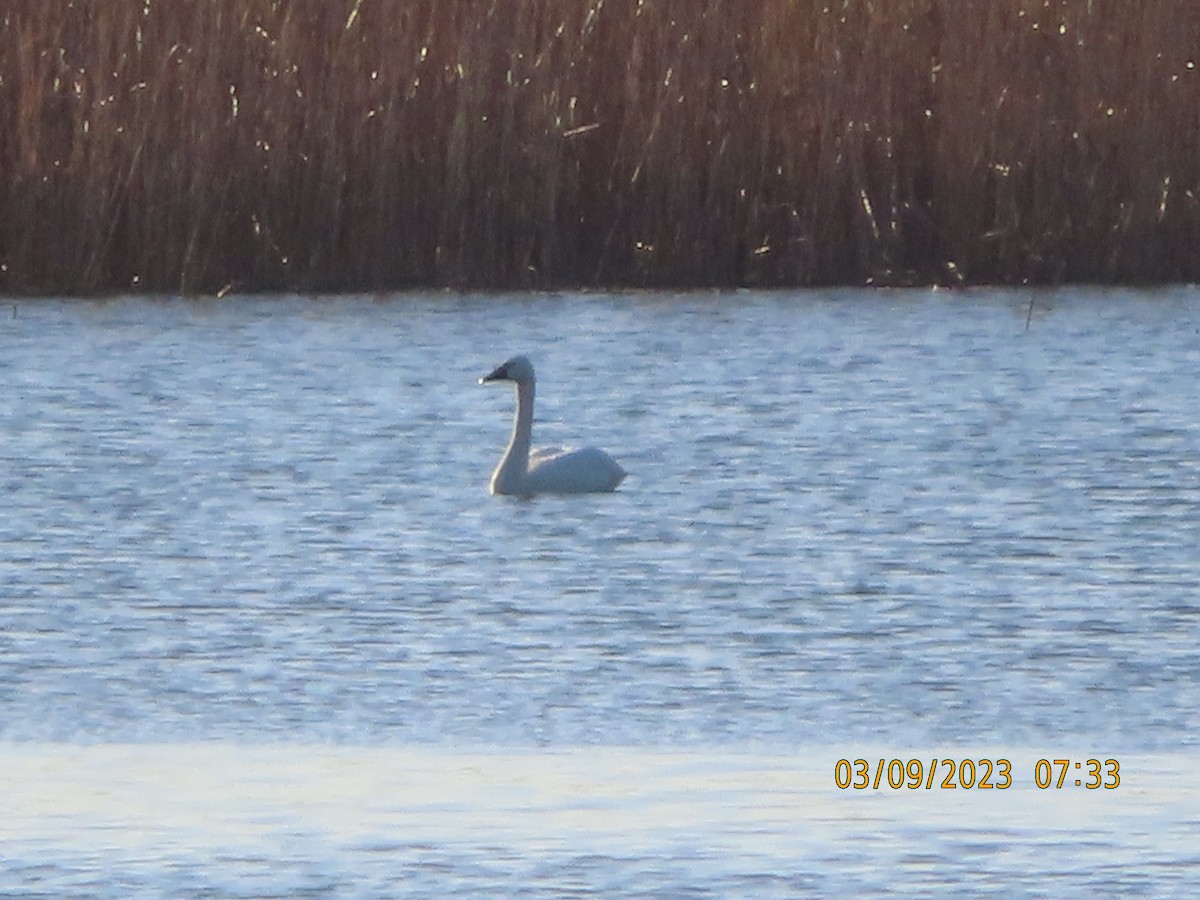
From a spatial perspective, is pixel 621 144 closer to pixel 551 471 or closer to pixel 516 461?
pixel 516 461

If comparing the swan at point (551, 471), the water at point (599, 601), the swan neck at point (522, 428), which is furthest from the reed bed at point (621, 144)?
the swan at point (551, 471)

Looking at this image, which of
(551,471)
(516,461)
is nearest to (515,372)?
(516,461)

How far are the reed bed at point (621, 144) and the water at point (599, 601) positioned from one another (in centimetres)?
40

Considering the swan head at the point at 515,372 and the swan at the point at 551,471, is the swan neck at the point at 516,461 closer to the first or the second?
the swan at the point at 551,471

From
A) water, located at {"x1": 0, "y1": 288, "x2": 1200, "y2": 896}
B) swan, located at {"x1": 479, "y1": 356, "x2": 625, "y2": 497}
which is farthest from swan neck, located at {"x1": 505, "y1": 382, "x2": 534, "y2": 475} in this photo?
water, located at {"x1": 0, "y1": 288, "x2": 1200, "y2": 896}

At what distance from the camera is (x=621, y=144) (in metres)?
11.4

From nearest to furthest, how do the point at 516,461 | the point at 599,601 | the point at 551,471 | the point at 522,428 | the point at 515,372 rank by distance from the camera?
the point at 599,601
the point at 551,471
the point at 516,461
the point at 522,428
the point at 515,372

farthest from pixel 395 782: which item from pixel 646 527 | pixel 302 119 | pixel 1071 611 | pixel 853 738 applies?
pixel 302 119

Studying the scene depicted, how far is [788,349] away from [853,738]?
540cm

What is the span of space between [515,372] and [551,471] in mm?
715

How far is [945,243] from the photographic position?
458 inches

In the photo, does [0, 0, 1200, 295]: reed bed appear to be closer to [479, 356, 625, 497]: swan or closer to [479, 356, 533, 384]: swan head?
[479, 356, 533, 384]: swan head

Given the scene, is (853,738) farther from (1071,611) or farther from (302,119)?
(302,119)

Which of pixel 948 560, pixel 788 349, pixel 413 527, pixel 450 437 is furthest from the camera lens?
pixel 788 349
